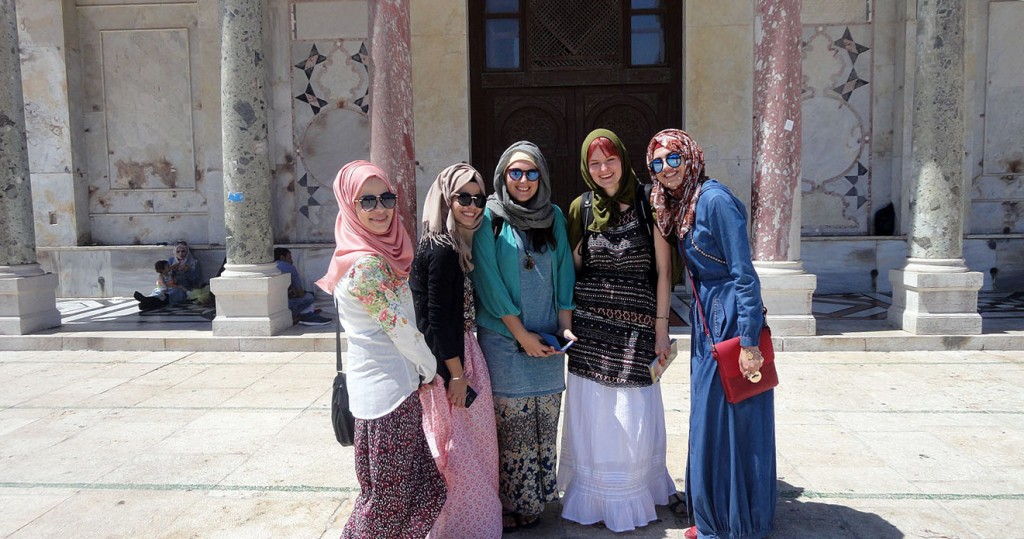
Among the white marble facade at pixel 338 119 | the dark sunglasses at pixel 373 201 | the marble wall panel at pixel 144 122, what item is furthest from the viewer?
the marble wall panel at pixel 144 122

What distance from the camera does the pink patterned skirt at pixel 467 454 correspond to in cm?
274

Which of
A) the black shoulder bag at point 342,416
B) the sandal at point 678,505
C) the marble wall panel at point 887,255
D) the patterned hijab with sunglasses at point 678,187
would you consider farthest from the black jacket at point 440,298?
the marble wall panel at point 887,255

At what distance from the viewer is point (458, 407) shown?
108 inches

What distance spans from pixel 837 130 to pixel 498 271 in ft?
25.6

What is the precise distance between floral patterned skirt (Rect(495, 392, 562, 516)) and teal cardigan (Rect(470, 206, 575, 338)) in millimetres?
326

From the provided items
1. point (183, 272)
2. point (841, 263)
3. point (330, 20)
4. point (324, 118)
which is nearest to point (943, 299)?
point (841, 263)

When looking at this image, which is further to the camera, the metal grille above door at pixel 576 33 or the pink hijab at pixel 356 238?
the metal grille above door at pixel 576 33

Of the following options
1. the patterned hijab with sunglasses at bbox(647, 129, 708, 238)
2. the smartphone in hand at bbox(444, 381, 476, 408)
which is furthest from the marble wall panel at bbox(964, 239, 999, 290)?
the smartphone in hand at bbox(444, 381, 476, 408)

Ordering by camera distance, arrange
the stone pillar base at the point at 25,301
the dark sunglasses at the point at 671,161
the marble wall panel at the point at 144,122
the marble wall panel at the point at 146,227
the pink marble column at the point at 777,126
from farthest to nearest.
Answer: the marble wall panel at the point at 146,227, the marble wall panel at the point at 144,122, the stone pillar base at the point at 25,301, the pink marble column at the point at 777,126, the dark sunglasses at the point at 671,161

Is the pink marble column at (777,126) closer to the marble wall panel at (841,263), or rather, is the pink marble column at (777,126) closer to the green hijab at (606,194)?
the marble wall panel at (841,263)

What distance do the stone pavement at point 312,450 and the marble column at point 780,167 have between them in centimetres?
58

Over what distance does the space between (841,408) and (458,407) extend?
305 cm

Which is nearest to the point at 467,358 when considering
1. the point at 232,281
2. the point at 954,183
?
the point at 232,281

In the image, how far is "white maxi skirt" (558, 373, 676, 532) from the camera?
2.85m
